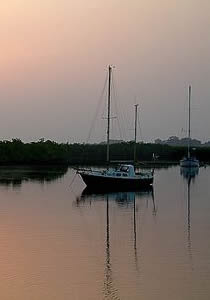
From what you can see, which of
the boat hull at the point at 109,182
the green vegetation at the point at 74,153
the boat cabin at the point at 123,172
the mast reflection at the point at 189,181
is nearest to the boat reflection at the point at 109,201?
the boat hull at the point at 109,182

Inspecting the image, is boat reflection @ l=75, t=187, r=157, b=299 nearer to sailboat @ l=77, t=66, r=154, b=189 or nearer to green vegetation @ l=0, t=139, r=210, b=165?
sailboat @ l=77, t=66, r=154, b=189

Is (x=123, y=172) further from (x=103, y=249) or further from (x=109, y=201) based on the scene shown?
(x=103, y=249)

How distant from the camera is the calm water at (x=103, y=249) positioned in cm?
Result: 1582

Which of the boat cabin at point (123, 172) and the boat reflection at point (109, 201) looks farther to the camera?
the boat cabin at point (123, 172)

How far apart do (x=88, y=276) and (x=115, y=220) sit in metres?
12.8

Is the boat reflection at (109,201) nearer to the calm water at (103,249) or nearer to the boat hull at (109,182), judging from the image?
the calm water at (103,249)

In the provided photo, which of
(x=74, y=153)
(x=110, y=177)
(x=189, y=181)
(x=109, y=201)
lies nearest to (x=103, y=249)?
(x=109, y=201)

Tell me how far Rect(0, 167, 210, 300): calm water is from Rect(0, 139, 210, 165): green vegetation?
5015 cm

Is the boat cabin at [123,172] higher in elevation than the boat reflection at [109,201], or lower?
higher

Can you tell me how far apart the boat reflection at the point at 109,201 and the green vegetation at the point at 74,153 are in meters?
42.9

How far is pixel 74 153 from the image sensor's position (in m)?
107

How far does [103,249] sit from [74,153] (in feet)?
281

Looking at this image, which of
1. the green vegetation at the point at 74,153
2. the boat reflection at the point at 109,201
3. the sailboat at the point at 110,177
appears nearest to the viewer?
the boat reflection at the point at 109,201

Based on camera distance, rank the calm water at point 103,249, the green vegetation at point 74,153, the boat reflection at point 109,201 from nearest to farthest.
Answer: the calm water at point 103,249 → the boat reflection at point 109,201 → the green vegetation at point 74,153
